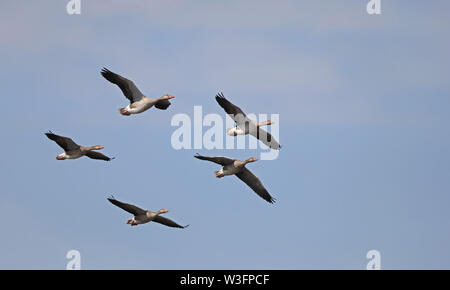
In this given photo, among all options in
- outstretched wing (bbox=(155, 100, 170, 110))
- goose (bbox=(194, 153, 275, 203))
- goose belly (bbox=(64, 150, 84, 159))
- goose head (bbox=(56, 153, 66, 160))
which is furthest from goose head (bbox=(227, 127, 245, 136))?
goose head (bbox=(56, 153, 66, 160))

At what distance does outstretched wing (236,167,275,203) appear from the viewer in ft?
151

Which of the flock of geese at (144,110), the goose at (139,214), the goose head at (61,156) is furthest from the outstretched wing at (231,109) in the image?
the goose head at (61,156)

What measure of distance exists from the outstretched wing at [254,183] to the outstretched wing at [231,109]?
80.1 inches

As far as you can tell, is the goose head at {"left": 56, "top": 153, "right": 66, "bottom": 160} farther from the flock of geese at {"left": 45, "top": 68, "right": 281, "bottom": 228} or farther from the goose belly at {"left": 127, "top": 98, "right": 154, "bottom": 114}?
the goose belly at {"left": 127, "top": 98, "right": 154, "bottom": 114}

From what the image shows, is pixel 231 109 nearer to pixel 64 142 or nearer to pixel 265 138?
pixel 265 138

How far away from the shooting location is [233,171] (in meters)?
45.4

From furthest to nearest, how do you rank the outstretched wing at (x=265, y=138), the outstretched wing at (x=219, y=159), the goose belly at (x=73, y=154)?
the outstretched wing at (x=265, y=138), the goose belly at (x=73, y=154), the outstretched wing at (x=219, y=159)

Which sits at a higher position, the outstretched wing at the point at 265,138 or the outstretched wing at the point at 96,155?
the outstretched wing at the point at 265,138

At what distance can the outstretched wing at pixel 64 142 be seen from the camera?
45.6 metres

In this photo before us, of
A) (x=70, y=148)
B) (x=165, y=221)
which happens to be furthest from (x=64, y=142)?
(x=165, y=221)

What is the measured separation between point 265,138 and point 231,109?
233 cm

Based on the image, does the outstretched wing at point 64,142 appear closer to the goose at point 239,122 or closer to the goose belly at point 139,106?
the goose belly at point 139,106

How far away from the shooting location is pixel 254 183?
153ft
